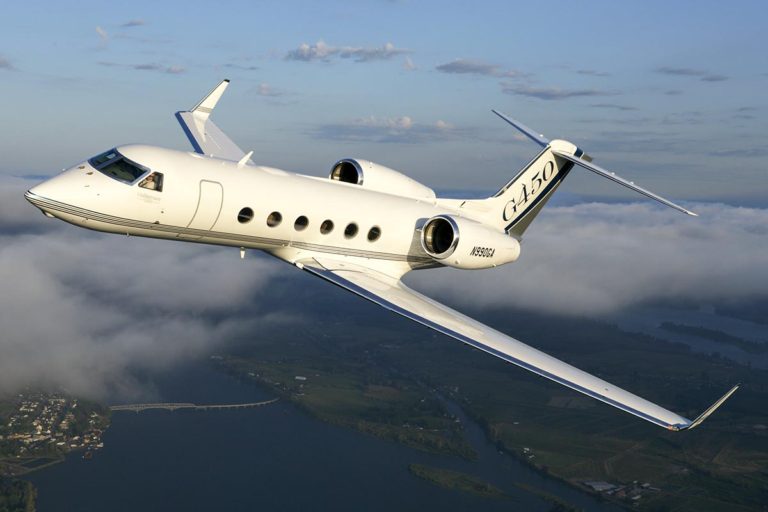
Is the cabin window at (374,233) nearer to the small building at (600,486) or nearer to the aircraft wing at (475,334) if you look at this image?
the aircraft wing at (475,334)

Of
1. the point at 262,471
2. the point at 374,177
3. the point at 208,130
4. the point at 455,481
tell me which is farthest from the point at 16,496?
the point at 374,177

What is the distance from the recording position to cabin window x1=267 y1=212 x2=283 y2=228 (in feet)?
79.7

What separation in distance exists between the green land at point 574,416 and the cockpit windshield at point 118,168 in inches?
3872

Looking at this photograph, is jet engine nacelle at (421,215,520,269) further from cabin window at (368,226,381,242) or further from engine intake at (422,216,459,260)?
cabin window at (368,226,381,242)

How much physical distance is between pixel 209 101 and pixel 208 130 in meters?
1.50

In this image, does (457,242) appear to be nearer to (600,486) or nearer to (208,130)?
(208,130)

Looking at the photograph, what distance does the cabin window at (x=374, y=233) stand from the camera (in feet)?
90.1

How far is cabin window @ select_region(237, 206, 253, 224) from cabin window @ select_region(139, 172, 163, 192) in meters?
2.85

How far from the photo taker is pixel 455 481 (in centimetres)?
11081

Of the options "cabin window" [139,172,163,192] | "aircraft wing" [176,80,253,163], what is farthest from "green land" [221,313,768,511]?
"cabin window" [139,172,163,192]

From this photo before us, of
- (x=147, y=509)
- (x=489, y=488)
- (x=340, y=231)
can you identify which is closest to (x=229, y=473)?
(x=147, y=509)

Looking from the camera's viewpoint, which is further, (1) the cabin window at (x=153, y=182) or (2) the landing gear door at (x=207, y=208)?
(2) the landing gear door at (x=207, y=208)

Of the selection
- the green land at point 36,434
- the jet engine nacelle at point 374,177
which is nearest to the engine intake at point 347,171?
the jet engine nacelle at point 374,177

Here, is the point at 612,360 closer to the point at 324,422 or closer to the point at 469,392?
the point at 469,392
